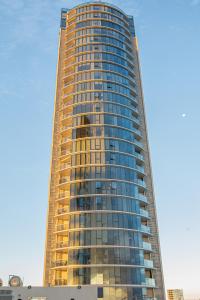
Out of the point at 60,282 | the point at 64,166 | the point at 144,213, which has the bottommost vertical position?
the point at 60,282

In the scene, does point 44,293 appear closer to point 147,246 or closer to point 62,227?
point 62,227

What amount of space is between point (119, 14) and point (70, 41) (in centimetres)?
1555

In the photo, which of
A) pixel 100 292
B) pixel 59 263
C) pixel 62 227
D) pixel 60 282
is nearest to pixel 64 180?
pixel 62 227

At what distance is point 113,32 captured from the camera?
8212cm

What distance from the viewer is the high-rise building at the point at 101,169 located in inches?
2249

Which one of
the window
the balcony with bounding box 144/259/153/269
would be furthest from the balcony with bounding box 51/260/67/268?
the balcony with bounding box 144/259/153/269

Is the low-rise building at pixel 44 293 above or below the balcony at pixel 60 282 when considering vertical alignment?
below

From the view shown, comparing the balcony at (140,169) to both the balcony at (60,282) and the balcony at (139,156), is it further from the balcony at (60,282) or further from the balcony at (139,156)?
the balcony at (60,282)

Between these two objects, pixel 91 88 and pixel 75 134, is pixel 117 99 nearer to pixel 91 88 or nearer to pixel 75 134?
pixel 91 88

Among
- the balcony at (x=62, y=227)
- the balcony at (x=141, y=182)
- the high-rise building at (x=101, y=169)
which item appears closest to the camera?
the high-rise building at (x=101, y=169)

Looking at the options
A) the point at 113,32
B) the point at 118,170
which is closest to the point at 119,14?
the point at 113,32

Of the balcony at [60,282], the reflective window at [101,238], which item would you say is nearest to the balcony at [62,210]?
the reflective window at [101,238]

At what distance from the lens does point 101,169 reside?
2544 inches

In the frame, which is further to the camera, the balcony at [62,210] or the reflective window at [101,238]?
the balcony at [62,210]
